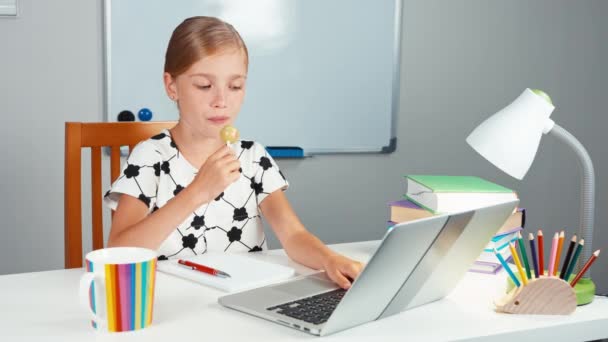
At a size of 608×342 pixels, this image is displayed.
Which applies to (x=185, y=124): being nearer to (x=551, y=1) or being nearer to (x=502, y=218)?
(x=502, y=218)

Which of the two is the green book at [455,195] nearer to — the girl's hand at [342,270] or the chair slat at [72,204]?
the girl's hand at [342,270]

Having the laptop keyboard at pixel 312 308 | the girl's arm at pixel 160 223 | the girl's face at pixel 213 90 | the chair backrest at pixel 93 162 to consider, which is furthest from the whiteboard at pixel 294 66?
A: the laptop keyboard at pixel 312 308

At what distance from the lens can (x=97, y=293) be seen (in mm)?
847

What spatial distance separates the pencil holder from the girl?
0.27m

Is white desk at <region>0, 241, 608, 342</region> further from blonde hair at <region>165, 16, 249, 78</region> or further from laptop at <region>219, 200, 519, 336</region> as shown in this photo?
blonde hair at <region>165, 16, 249, 78</region>

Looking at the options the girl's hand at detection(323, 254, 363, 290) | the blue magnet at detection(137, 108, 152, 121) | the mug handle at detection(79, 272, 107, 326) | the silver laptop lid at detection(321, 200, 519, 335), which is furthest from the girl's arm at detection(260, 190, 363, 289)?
the blue magnet at detection(137, 108, 152, 121)

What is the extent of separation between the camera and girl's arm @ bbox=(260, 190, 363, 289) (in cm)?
109

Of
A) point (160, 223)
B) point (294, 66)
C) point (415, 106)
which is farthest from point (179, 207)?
point (415, 106)

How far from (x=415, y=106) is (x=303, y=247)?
1756 millimetres

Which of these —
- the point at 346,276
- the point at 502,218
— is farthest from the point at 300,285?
the point at 502,218

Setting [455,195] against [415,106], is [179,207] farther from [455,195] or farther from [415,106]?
[415,106]

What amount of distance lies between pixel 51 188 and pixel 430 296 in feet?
5.81

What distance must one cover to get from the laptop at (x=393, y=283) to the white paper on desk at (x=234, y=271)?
0.14ft

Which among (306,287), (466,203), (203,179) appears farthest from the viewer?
(466,203)
